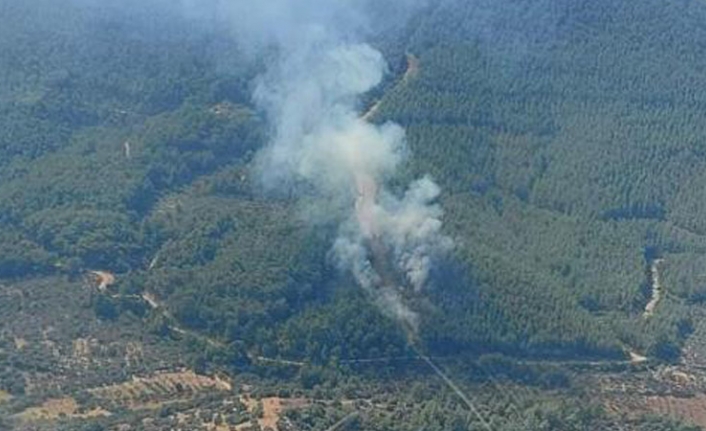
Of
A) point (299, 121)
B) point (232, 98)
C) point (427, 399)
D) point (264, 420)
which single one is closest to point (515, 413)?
point (427, 399)

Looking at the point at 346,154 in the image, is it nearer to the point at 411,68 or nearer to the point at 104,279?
the point at 411,68

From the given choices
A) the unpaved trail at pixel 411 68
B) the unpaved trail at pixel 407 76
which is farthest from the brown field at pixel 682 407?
the unpaved trail at pixel 411 68

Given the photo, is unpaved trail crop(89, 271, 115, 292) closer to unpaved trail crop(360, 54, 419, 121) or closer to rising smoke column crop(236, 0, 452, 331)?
rising smoke column crop(236, 0, 452, 331)

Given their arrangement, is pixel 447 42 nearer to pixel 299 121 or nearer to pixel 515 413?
pixel 299 121

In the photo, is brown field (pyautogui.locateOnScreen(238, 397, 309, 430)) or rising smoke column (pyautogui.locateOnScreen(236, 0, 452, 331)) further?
rising smoke column (pyautogui.locateOnScreen(236, 0, 452, 331))

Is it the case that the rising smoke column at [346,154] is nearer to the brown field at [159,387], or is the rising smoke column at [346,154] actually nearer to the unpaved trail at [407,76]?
the unpaved trail at [407,76]

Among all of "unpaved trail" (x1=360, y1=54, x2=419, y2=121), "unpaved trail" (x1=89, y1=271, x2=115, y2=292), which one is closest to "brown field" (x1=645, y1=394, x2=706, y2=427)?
"unpaved trail" (x1=89, y1=271, x2=115, y2=292)
